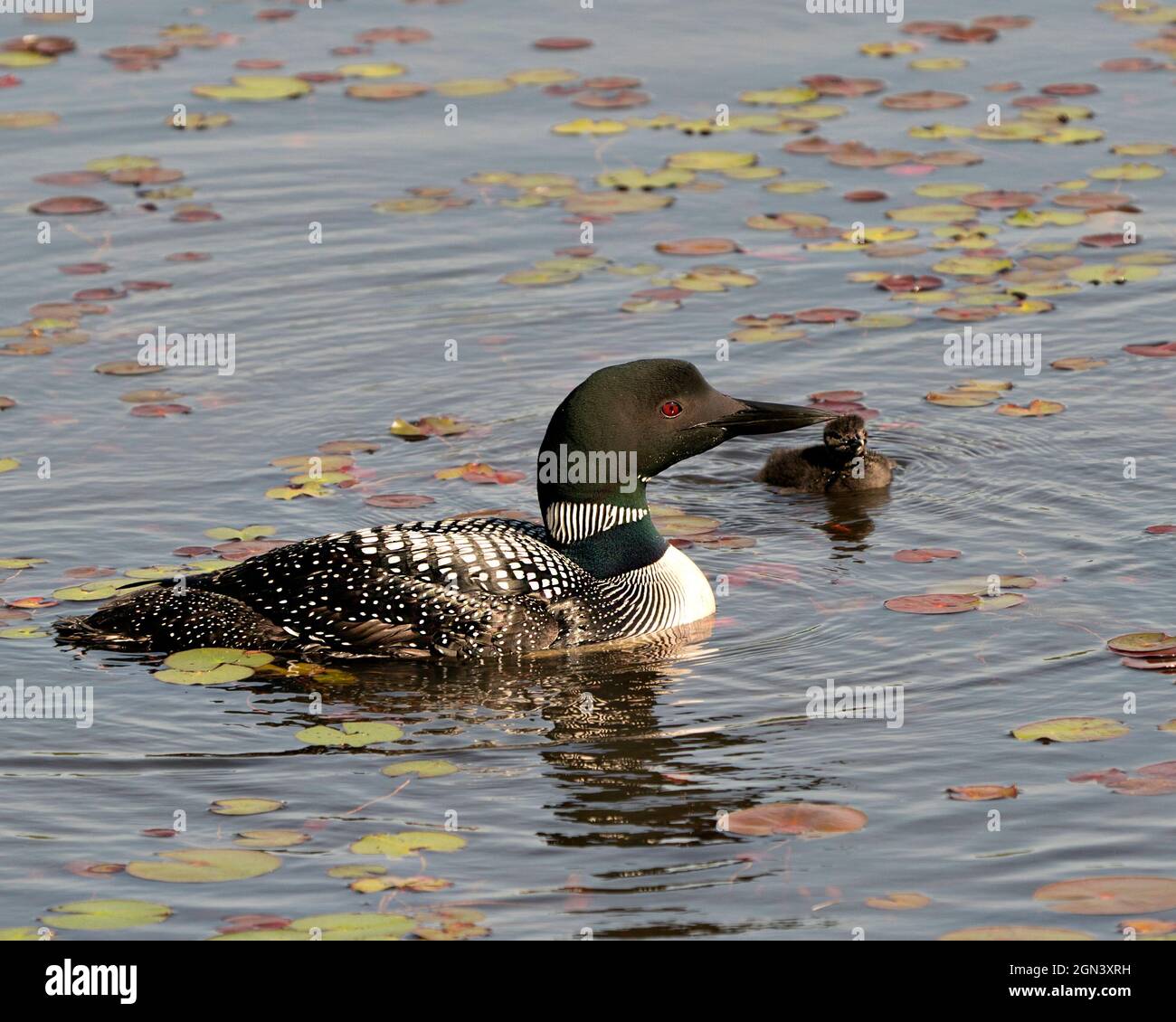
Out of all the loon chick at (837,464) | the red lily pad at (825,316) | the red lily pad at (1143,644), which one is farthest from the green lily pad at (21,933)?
the red lily pad at (825,316)

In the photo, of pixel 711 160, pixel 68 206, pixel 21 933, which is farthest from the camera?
pixel 711 160

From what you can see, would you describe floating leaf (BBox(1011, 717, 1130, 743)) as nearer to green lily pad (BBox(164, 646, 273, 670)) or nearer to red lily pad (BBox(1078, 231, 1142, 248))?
green lily pad (BBox(164, 646, 273, 670))

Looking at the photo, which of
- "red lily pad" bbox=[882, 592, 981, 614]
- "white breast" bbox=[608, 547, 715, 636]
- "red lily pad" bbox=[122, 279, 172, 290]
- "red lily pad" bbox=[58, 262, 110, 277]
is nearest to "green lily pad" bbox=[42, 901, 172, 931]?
"white breast" bbox=[608, 547, 715, 636]

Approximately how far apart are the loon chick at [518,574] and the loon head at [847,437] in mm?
1136

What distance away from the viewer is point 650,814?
6734 millimetres

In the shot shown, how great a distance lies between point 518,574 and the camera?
798cm

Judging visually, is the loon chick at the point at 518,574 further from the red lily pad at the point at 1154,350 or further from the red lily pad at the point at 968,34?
the red lily pad at the point at 968,34

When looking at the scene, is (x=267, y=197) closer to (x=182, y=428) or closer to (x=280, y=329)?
(x=280, y=329)

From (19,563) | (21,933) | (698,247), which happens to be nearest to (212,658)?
(19,563)

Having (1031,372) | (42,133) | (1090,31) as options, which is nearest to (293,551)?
(1031,372)

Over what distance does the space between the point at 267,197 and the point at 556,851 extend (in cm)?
736

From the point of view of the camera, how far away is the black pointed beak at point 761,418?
8242 mm

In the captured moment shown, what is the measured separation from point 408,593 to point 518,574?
42 centimetres

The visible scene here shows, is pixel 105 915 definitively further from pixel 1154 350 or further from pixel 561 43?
pixel 561 43
